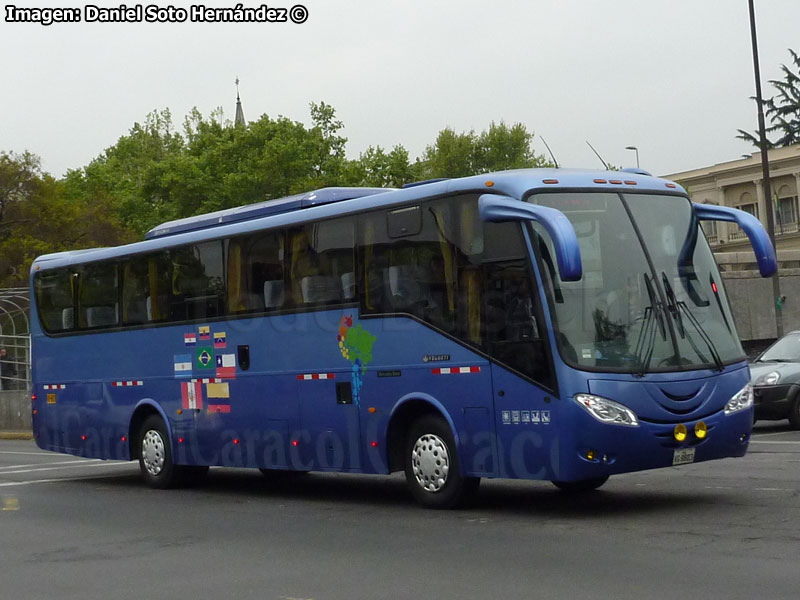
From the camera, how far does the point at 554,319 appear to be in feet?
36.6

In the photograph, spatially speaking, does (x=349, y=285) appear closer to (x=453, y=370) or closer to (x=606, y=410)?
(x=453, y=370)

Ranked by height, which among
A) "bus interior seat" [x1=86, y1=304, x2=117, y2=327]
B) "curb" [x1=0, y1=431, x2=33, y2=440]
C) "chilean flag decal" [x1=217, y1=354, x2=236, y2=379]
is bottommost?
"curb" [x1=0, y1=431, x2=33, y2=440]

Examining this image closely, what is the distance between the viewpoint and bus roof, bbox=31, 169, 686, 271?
38.8ft

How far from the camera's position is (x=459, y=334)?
12.1 meters

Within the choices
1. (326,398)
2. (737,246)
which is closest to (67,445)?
(326,398)

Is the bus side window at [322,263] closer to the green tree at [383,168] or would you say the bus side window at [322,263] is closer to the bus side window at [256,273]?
the bus side window at [256,273]

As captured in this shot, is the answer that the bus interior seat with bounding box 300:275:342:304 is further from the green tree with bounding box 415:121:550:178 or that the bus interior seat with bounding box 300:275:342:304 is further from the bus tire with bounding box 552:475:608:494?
the green tree with bounding box 415:121:550:178

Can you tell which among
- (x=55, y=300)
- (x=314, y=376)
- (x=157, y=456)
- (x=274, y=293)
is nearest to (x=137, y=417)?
(x=157, y=456)

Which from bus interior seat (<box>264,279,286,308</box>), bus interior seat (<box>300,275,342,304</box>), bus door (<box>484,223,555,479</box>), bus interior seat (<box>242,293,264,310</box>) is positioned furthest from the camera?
bus interior seat (<box>242,293,264,310</box>)

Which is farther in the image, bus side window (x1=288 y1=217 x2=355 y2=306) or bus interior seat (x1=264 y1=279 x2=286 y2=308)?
bus interior seat (x1=264 y1=279 x2=286 y2=308)

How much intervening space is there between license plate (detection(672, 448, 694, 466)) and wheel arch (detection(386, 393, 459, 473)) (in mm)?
2361

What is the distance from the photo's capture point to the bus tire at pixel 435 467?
39.9 ft

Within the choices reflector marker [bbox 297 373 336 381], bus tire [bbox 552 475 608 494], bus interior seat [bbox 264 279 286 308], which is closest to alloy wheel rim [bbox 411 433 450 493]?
bus tire [bbox 552 475 608 494]

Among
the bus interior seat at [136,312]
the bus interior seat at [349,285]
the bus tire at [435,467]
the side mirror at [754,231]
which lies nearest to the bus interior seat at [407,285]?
the bus interior seat at [349,285]
